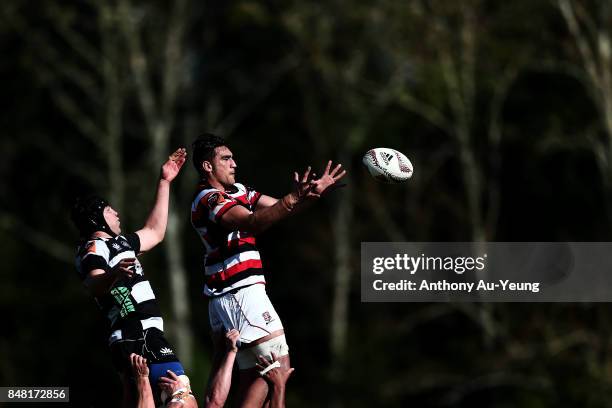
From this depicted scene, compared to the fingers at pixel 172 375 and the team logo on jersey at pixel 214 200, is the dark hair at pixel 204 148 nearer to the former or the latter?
the team logo on jersey at pixel 214 200

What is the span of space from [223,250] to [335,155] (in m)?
22.5

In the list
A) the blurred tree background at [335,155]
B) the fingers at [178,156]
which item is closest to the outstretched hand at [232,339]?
the fingers at [178,156]

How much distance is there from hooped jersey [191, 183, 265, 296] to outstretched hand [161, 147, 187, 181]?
0.70m

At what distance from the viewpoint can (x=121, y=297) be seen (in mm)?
11312

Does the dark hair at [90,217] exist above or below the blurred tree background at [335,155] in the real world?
below

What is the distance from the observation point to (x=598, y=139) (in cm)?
3023

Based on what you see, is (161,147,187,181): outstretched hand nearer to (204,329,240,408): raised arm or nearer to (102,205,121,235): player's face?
(102,205,121,235): player's face

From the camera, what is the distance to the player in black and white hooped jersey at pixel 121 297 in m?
11.2

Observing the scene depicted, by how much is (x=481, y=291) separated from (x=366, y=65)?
657 centimetres

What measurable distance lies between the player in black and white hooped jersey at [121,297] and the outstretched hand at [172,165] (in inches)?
28.9

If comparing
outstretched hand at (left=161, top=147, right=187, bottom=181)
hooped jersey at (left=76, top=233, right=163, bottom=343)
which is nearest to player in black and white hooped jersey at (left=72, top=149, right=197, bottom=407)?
hooped jersey at (left=76, top=233, right=163, bottom=343)

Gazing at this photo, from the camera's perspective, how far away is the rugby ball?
39.5 ft

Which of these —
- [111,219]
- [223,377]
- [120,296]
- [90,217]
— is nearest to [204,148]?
[111,219]

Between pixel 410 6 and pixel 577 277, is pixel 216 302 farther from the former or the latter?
pixel 410 6
